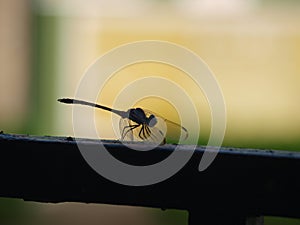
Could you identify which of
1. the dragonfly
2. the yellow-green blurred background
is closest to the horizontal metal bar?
the dragonfly

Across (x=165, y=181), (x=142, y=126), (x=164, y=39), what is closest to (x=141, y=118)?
(x=142, y=126)

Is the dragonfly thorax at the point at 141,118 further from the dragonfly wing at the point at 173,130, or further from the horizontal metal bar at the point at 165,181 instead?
the horizontal metal bar at the point at 165,181

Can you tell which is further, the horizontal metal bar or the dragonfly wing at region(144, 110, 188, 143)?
the dragonfly wing at region(144, 110, 188, 143)

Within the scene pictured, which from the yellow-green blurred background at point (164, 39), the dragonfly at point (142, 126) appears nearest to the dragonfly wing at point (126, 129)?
the dragonfly at point (142, 126)

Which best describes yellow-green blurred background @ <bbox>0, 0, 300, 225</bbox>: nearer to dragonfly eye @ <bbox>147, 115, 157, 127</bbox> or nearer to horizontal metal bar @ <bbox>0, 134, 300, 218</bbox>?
dragonfly eye @ <bbox>147, 115, 157, 127</bbox>

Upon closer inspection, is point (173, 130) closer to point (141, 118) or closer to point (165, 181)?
point (141, 118)

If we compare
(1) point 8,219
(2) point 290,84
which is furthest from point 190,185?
(2) point 290,84
